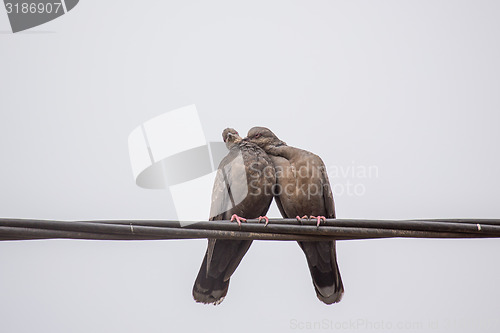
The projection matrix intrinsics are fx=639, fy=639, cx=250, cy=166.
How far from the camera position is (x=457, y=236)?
3.33 metres

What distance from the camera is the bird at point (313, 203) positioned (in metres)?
5.38

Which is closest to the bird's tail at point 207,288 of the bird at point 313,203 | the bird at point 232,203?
the bird at point 232,203

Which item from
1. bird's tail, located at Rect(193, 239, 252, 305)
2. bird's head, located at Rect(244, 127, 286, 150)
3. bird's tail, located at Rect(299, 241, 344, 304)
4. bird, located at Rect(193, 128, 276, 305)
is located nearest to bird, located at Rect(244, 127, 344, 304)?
bird's tail, located at Rect(299, 241, 344, 304)

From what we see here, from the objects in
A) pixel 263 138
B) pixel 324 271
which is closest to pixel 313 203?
pixel 324 271

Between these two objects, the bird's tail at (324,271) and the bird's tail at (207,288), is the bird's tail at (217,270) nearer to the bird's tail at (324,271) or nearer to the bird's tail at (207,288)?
the bird's tail at (207,288)

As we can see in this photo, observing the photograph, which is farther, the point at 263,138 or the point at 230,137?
the point at 230,137

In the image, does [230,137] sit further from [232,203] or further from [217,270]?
[217,270]

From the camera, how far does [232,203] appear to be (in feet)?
18.0

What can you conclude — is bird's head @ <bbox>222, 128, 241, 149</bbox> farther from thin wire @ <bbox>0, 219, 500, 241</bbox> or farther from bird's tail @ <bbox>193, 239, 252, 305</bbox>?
thin wire @ <bbox>0, 219, 500, 241</bbox>

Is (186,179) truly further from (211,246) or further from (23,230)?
Answer: (23,230)

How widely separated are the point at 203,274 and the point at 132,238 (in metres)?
2.15

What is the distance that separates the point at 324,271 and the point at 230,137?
61.2 inches

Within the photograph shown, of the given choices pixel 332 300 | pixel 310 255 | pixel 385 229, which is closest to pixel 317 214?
pixel 310 255

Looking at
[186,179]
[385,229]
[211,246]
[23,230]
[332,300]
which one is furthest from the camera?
[186,179]
